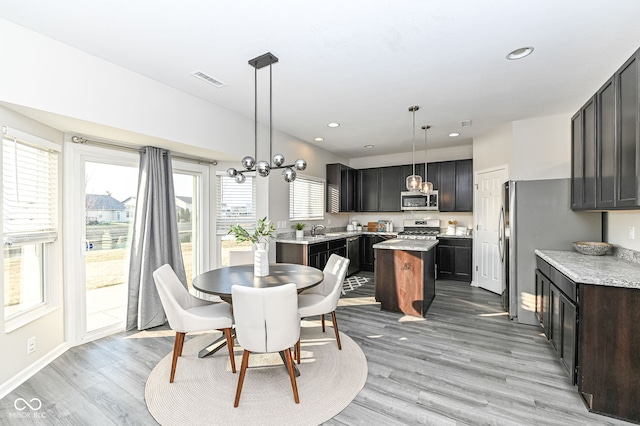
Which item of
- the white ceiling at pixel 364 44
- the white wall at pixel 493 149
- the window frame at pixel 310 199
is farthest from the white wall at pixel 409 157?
the white ceiling at pixel 364 44

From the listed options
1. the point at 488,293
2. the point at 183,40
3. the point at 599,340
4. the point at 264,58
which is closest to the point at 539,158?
the point at 488,293

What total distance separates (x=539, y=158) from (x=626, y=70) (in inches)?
91.0

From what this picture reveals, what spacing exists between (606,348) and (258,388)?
99.1 inches

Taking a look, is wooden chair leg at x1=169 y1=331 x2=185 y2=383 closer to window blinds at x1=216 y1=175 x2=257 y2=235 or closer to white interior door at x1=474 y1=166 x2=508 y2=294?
window blinds at x1=216 y1=175 x2=257 y2=235

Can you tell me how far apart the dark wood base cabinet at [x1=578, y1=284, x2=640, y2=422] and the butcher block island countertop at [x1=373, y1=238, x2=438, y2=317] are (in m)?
1.77

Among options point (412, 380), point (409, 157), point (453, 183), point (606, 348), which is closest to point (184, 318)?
point (412, 380)

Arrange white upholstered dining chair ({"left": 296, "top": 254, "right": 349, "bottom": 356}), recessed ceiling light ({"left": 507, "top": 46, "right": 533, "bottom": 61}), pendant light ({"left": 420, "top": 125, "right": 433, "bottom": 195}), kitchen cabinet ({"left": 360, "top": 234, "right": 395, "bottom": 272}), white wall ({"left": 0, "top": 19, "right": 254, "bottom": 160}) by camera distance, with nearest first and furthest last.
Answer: white wall ({"left": 0, "top": 19, "right": 254, "bottom": 160}) → recessed ceiling light ({"left": 507, "top": 46, "right": 533, "bottom": 61}) → white upholstered dining chair ({"left": 296, "top": 254, "right": 349, "bottom": 356}) → pendant light ({"left": 420, "top": 125, "right": 433, "bottom": 195}) → kitchen cabinet ({"left": 360, "top": 234, "right": 395, "bottom": 272})

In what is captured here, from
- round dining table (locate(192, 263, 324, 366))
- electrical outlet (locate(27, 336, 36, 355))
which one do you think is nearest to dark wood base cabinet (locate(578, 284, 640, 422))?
round dining table (locate(192, 263, 324, 366))

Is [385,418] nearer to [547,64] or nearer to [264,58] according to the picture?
[264,58]

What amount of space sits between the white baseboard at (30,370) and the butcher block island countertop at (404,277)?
360 cm

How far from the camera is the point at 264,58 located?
2539 mm

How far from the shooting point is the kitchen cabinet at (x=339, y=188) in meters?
6.29

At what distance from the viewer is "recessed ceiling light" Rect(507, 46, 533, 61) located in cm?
242

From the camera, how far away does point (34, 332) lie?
100 inches
